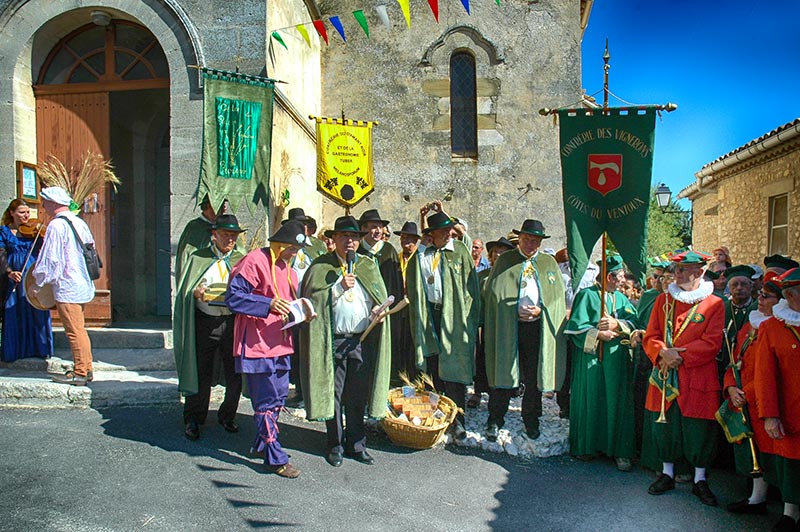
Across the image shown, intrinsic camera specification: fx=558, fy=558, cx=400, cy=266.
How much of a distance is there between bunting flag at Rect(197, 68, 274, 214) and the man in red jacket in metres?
4.91

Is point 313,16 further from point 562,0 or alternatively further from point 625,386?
point 625,386

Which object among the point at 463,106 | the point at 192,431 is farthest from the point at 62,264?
the point at 463,106

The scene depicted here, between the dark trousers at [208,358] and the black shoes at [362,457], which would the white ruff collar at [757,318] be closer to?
the black shoes at [362,457]

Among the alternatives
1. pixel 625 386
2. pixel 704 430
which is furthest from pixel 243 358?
pixel 704 430

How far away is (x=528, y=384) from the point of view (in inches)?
210

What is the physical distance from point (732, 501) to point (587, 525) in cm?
126

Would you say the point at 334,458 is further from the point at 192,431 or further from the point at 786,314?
the point at 786,314

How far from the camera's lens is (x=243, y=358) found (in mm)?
4367

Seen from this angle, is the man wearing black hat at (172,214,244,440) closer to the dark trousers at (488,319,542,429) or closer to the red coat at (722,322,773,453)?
the dark trousers at (488,319,542,429)

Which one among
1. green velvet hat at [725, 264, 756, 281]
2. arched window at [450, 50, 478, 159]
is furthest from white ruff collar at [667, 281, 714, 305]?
arched window at [450, 50, 478, 159]

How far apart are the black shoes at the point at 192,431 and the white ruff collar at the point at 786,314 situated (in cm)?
468

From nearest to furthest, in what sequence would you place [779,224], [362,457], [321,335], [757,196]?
[321,335], [362,457], [779,224], [757,196]

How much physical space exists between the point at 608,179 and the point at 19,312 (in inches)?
262

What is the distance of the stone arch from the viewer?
11.4 m
